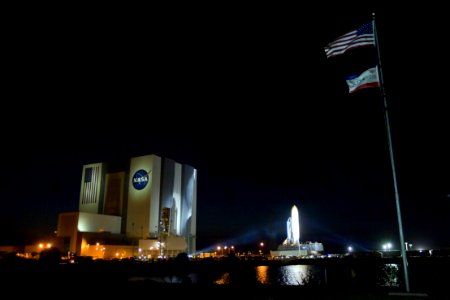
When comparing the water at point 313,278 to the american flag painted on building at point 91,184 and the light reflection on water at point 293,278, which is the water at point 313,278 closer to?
the light reflection on water at point 293,278

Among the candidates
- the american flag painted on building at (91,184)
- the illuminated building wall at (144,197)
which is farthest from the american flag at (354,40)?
the american flag painted on building at (91,184)

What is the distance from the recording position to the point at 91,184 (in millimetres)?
116625

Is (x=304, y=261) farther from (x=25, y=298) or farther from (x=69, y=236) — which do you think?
(x=25, y=298)

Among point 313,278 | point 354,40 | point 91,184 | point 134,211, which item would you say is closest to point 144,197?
point 134,211

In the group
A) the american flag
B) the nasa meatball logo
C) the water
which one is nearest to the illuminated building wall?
the nasa meatball logo

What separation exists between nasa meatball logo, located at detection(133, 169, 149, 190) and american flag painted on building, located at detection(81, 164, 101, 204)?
50.7 feet

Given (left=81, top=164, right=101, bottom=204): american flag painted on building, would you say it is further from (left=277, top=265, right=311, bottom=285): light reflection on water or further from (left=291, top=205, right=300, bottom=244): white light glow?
(left=291, top=205, right=300, bottom=244): white light glow

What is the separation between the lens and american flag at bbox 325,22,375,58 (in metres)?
21.0

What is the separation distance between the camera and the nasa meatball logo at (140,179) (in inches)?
4141

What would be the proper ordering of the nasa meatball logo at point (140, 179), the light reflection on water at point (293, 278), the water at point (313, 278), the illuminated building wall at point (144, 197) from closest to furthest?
the water at point (313, 278) → the light reflection on water at point (293, 278) → the illuminated building wall at point (144, 197) → the nasa meatball logo at point (140, 179)

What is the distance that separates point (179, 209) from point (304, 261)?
151 ft

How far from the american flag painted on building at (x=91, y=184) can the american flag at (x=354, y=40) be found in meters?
105

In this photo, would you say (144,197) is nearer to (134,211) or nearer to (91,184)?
(134,211)

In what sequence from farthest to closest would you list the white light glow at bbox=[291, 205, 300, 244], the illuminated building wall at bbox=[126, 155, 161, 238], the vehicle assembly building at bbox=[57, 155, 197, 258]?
the white light glow at bbox=[291, 205, 300, 244] → the illuminated building wall at bbox=[126, 155, 161, 238] → the vehicle assembly building at bbox=[57, 155, 197, 258]
